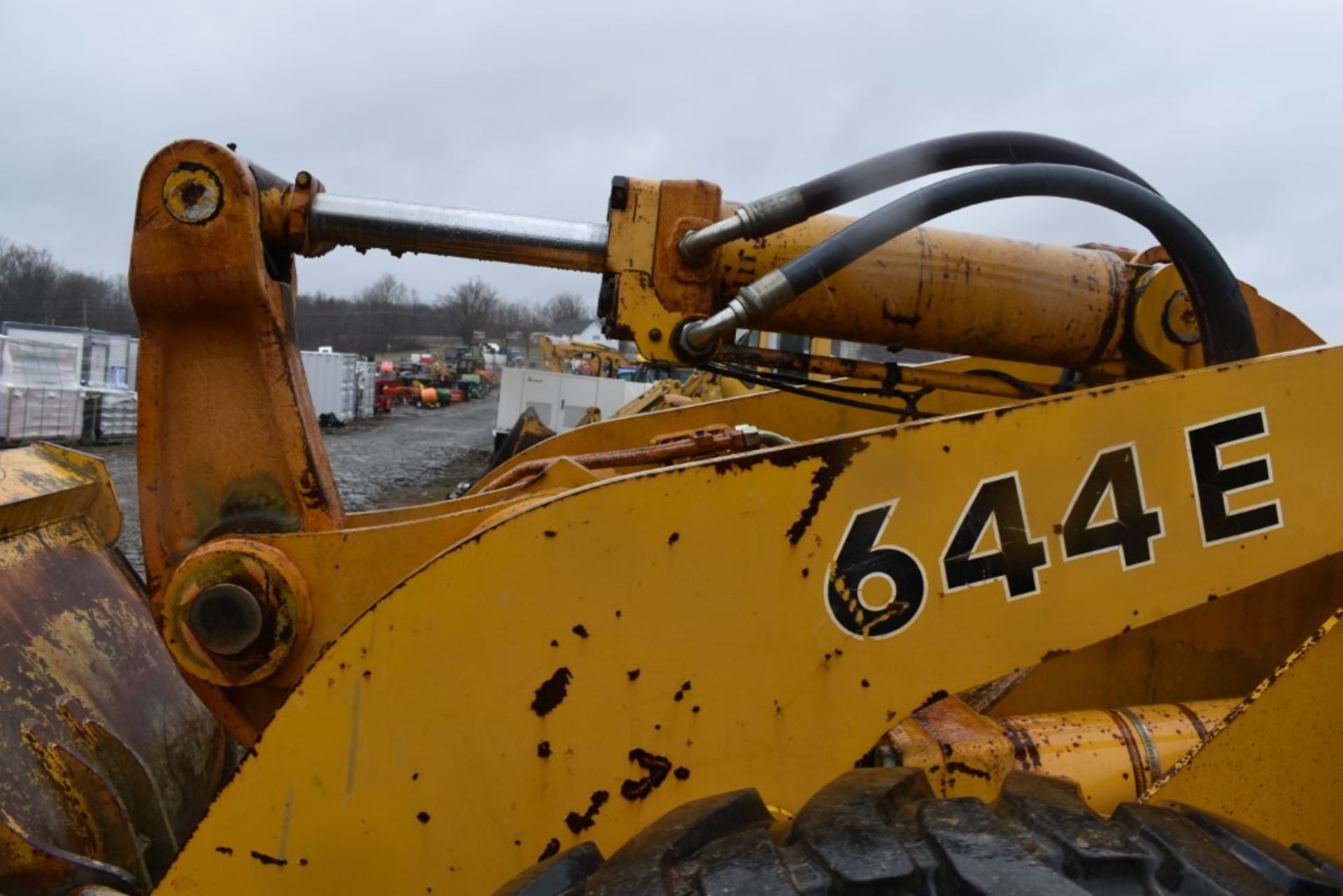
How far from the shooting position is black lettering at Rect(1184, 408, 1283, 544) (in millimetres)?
1410

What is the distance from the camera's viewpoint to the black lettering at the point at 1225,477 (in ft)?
4.63

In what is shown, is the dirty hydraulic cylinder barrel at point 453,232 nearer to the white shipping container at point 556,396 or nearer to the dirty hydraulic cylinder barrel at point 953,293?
the dirty hydraulic cylinder barrel at point 953,293

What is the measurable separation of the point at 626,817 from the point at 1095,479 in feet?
2.73

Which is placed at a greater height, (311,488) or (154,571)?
(311,488)

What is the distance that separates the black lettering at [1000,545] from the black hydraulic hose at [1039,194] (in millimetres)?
491

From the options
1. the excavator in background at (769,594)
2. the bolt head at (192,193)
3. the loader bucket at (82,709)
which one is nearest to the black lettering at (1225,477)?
the excavator in background at (769,594)

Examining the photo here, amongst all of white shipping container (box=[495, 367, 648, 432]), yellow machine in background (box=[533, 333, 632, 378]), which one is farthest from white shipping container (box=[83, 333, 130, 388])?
yellow machine in background (box=[533, 333, 632, 378])

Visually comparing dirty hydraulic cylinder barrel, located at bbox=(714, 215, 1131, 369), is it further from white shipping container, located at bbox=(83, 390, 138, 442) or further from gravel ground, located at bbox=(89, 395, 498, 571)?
white shipping container, located at bbox=(83, 390, 138, 442)

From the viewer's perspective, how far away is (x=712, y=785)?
53.6 inches

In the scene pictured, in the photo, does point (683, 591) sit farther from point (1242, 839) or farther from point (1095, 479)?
point (1242, 839)

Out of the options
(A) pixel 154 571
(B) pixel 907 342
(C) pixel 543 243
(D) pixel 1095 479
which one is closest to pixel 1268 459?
(D) pixel 1095 479

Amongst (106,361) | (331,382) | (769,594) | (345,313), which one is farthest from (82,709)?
(345,313)

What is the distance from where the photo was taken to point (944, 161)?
6.45 ft

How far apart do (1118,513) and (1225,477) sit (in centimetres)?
17
